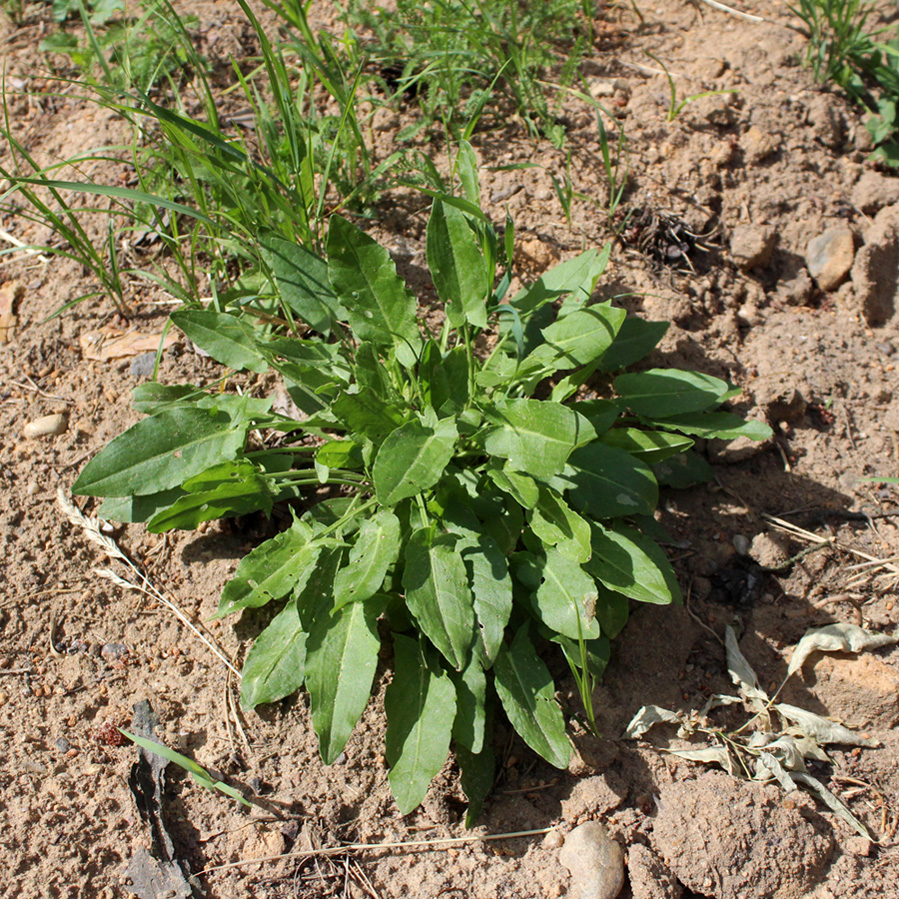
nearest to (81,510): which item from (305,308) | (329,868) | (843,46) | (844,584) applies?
(305,308)

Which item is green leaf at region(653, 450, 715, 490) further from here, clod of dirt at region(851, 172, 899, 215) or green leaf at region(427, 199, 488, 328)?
clod of dirt at region(851, 172, 899, 215)

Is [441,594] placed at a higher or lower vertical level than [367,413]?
lower

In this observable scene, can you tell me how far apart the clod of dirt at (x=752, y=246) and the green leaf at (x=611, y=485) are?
3.74 ft

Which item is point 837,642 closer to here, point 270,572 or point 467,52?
point 270,572

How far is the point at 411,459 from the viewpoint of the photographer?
6.12 feet

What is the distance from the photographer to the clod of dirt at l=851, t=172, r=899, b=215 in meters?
3.04

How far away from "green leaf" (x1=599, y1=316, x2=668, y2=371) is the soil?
0.61 ft

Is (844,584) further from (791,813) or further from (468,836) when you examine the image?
(468,836)

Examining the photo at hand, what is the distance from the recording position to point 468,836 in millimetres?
2037

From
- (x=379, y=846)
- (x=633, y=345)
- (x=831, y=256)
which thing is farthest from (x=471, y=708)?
(x=831, y=256)

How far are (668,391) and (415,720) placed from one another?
120 centimetres

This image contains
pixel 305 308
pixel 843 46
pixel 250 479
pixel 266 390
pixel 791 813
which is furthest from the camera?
pixel 843 46

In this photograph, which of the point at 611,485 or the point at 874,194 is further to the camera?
the point at 874,194

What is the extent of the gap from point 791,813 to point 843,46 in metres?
2.88
